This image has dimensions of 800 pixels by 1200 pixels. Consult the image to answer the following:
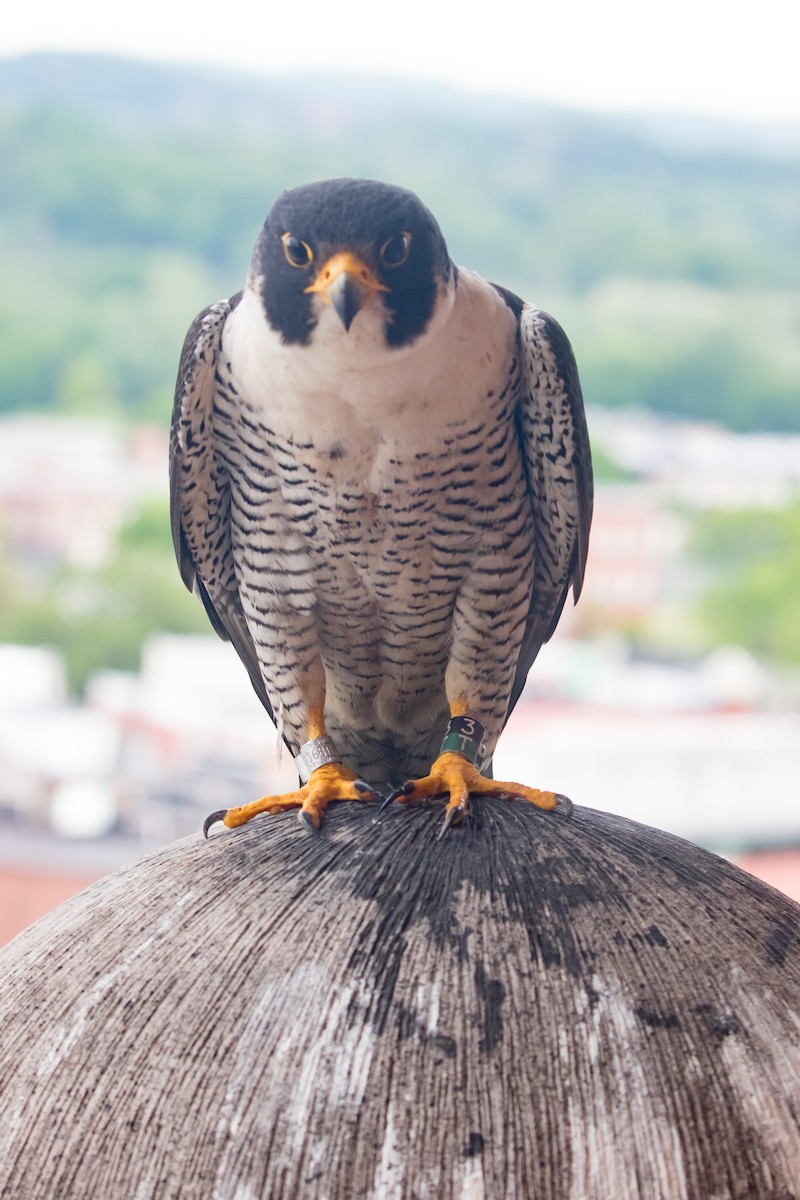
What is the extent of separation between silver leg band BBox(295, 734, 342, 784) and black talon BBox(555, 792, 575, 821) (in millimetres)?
383

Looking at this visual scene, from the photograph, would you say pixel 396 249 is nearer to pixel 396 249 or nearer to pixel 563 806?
pixel 396 249

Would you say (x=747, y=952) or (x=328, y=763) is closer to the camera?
(x=747, y=952)

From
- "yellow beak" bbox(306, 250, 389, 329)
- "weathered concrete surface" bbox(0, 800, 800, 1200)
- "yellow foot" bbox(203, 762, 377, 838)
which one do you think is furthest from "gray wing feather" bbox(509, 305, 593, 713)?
"weathered concrete surface" bbox(0, 800, 800, 1200)

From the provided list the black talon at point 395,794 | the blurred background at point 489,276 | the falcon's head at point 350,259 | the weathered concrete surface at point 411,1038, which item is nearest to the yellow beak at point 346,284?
the falcon's head at point 350,259

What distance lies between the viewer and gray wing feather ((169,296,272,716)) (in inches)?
74.4

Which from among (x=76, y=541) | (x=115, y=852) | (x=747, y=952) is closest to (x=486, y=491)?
(x=747, y=952)

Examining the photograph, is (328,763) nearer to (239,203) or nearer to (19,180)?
(239,203)

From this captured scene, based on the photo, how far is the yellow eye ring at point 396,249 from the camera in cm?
158

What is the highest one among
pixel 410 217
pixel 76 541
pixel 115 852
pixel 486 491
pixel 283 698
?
pixel 76 541

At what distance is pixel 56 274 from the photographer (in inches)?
460

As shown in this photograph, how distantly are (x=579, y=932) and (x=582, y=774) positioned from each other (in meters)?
8.07

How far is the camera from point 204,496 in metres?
2.01

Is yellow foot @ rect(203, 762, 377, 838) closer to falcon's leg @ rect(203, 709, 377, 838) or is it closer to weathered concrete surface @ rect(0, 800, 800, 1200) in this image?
falcon's leg @ rect(203, 709, 377, 838)

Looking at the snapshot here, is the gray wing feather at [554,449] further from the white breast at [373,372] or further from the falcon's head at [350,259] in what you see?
the falcon's head at [350,259]
